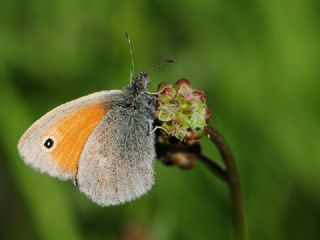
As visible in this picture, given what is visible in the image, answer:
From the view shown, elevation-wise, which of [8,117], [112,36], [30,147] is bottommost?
[30,147]

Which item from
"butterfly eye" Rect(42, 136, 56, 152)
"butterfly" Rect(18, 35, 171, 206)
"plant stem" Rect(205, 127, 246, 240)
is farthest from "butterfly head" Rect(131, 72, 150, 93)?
"plant stem" Rect(205, 127, 246, 240)

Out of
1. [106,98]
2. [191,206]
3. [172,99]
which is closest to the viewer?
[172,99]

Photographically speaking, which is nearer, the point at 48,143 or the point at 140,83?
the point at 48,143

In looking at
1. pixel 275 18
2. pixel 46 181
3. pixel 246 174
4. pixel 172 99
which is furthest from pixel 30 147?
pixel 275 18

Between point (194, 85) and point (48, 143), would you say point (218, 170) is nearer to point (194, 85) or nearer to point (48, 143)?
→ point (48, 143)

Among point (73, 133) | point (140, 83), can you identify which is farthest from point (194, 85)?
point (73, 133)

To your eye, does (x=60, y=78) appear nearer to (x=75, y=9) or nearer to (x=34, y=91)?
(x=34, y=91)
